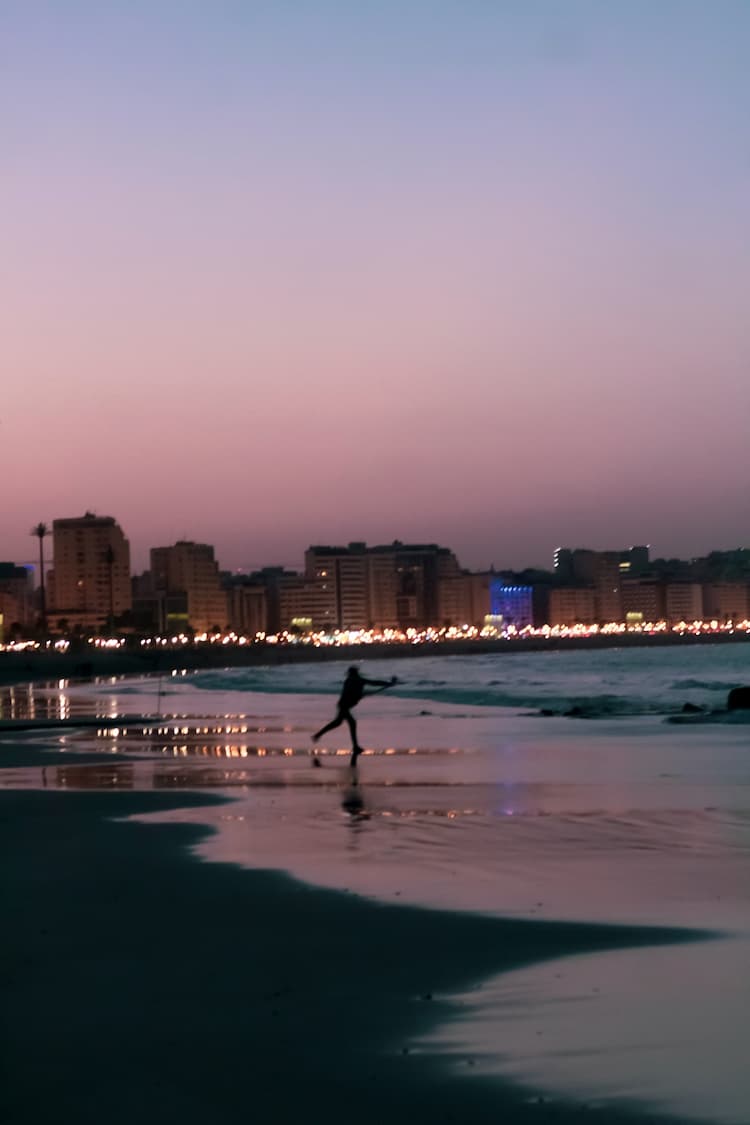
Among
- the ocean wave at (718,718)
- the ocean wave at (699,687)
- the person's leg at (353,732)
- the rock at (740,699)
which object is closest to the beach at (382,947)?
the person's leg at (353,732)

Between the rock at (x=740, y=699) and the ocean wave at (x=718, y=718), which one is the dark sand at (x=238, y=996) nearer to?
the ocean wave at (x=718, y=718)

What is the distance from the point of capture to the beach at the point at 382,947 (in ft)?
20.3

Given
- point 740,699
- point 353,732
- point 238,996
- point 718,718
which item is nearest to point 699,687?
point 740,699

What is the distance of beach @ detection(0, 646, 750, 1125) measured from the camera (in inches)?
Result: 244

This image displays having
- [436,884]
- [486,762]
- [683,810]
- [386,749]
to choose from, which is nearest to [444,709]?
[386,749]

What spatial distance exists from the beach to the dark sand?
0.07 feet

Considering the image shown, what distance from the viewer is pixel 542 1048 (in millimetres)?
6738

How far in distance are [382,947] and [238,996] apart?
144cm

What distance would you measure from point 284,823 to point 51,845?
2488 mm

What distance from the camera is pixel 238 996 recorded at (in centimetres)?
765

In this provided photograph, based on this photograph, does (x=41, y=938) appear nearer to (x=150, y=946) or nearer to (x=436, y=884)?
(x=150, y=946)

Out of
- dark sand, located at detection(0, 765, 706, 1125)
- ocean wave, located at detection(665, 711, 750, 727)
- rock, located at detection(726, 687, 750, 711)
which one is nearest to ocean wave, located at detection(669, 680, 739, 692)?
rock, located at detection(726, 687, 750, 711)

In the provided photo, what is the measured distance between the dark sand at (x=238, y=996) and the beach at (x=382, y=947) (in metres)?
0.02

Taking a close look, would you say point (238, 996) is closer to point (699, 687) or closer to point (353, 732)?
point (353, 732)
